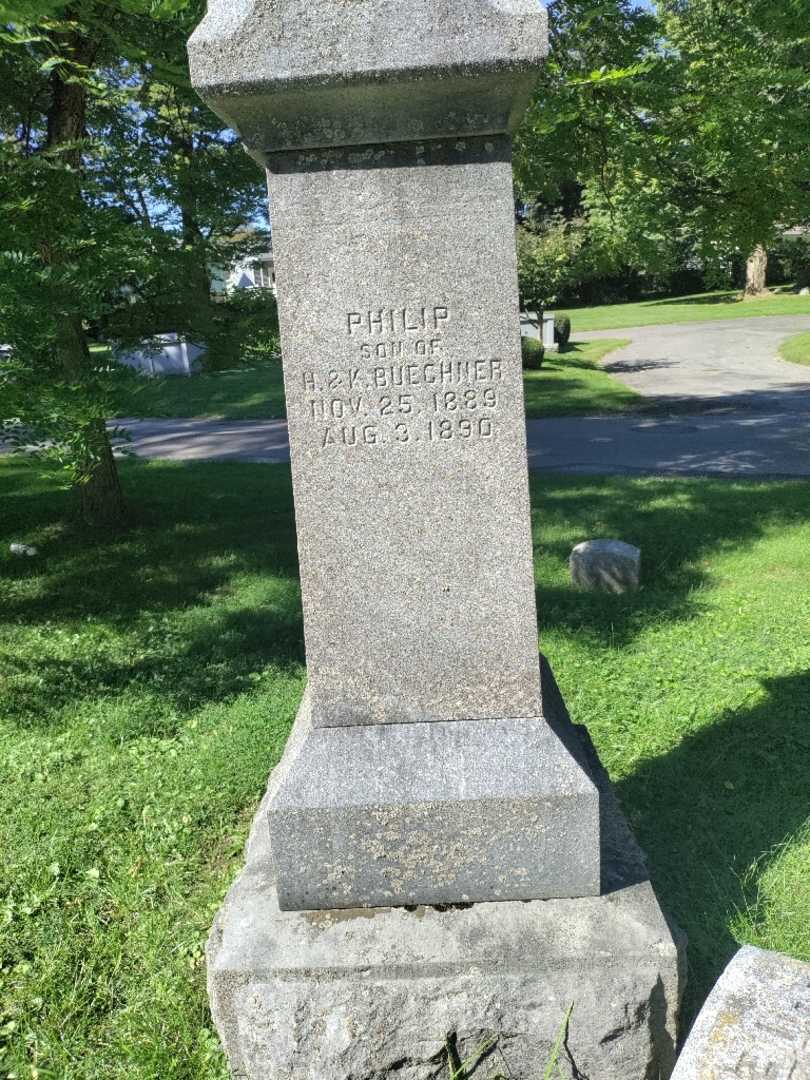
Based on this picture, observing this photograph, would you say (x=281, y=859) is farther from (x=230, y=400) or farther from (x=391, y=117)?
(x=230, y=400)

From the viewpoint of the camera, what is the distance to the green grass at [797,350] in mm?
23081

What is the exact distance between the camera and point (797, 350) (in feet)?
79.6

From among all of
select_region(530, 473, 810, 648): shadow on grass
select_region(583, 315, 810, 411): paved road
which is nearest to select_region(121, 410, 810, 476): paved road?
select_region(530, 473, 810, 648): shadow on grass

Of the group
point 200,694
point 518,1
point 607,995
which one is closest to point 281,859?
point 607,995

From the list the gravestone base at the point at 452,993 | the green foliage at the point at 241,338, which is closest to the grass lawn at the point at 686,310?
the green foliage at the point at 241,338

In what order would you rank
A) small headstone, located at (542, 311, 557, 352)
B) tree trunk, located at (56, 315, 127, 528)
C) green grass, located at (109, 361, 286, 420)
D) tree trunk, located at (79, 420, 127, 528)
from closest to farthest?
tree trunk, located at (56, 315, 127, 528)
tree trunk, located at (79, 420, 127, 528)
green grass, located at (109, 361, 286, 420)
small headstone, located at (542, 311, 557, 352)

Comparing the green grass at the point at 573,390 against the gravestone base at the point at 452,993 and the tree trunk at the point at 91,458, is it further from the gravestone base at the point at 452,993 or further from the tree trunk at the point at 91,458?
the gravestone base at the point at 452,993

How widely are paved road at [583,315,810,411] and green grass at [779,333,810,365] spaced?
0.30 metres

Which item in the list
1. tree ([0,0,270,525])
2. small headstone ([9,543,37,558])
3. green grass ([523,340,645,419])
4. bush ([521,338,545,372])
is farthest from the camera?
bush ([521,338,545,372])

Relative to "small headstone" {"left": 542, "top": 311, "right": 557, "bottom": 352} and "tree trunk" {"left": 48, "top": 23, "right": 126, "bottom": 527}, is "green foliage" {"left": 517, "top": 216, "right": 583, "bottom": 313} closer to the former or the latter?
"small headstone" {"left": 542, "top": 311, "right": 557, "bottom": 352}

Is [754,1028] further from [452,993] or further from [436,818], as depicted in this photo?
[436,818]

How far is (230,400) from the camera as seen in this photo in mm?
20719

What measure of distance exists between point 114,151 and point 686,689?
556cm

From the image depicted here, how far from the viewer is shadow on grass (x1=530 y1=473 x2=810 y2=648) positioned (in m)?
6.41
